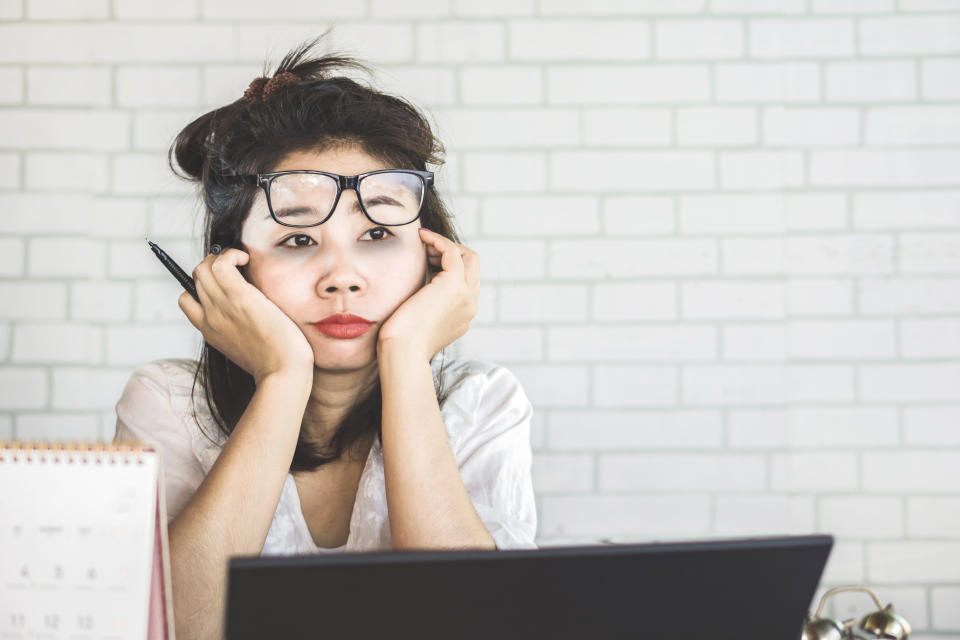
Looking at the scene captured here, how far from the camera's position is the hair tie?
1447 mm

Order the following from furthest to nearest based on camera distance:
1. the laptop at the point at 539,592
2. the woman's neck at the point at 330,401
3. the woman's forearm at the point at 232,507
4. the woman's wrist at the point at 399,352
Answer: the woman's neck at the point at 330,401 < the woman's wrist at the point at 399,352 < the woman's forearm at the point at 232,507 < the laptop at the point at 539,592

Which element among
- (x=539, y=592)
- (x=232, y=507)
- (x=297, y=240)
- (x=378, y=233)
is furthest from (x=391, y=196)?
(x=539, y=592)

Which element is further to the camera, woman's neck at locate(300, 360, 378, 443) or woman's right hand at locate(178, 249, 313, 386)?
woman's neck at locate(300, 360, 378, 443)

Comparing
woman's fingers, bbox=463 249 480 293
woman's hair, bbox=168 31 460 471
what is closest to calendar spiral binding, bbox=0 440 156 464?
woman's hair, bbox=168 31 460 471

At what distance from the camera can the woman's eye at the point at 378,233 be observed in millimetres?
1326

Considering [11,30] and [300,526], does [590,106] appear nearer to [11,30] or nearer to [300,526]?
[300,526]

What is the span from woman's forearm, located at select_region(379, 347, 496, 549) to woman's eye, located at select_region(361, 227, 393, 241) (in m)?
0.24

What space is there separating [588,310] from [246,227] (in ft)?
3.99

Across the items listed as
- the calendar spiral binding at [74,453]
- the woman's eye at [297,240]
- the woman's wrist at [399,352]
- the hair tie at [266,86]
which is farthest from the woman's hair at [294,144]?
the calendar spiral binding at [74,453]

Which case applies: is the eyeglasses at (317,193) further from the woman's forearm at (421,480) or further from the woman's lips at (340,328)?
the woman's forearm at (421,480)

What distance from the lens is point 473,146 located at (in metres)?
2.36

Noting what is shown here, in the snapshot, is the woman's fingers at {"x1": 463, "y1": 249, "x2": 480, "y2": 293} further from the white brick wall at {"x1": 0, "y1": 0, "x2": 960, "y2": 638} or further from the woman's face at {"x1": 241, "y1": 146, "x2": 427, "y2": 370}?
the white brick wall at {"x1": 0, "y1": 0, "x2": 960, "y2": 638}

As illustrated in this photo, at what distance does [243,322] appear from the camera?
128cm

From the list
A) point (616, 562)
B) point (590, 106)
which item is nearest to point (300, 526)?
point (616, 562)
